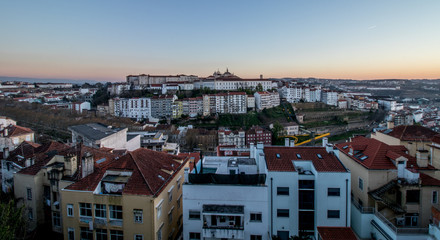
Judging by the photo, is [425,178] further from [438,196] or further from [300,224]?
[300,224]

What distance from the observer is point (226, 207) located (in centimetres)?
1016

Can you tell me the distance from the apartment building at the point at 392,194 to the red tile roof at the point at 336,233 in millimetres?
1326

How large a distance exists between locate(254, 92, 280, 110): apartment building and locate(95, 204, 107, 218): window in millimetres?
67788

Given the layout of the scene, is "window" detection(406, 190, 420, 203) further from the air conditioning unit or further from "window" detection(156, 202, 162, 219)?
"window" detection(156, 202, 162, 219)

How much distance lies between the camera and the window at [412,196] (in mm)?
11405

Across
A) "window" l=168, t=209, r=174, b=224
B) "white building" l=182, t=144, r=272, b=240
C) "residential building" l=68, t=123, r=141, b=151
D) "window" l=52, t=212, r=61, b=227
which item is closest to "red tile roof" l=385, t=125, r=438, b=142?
"white building" l=182, t=144, r=272, b=240

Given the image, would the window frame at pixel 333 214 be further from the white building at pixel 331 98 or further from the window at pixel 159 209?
the white building at pixel 331 98

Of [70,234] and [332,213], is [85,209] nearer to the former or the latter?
A: [70,234]

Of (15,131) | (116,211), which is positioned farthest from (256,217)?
(15,131)

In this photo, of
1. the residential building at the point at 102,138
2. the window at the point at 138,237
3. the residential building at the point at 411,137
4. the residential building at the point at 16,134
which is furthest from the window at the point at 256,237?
the residential building at the point at 16,134

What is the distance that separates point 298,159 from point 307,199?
190 cm

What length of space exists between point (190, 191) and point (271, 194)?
3.54 metres

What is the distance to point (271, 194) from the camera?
11562mm

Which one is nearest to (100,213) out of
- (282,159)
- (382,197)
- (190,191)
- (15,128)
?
(190,191)
